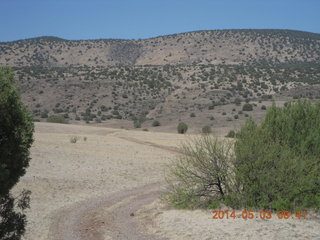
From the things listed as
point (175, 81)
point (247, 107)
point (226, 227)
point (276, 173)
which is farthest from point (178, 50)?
point (226, 227)

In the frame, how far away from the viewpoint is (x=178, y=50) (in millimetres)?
118625

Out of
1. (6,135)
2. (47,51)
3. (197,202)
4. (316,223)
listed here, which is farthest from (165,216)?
(47,51)

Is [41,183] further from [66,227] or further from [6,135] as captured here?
[6,135]

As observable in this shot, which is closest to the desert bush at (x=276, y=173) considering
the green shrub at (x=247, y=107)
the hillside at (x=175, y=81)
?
the hillside at (x=175, y=81)

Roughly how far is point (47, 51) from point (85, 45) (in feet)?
41.5

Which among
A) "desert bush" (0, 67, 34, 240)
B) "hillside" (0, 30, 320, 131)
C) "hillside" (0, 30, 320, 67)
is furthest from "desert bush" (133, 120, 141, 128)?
"desert bush" (0, 67, 34, 240)

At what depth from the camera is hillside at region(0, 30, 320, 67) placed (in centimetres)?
10894

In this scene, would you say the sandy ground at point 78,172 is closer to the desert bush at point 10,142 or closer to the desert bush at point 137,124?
the desert bush at point 10,142

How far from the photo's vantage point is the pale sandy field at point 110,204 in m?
11.3

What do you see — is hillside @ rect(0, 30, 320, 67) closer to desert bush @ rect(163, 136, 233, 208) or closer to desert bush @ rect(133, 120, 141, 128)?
desert bush @ rect(133, 120, 141, 128)

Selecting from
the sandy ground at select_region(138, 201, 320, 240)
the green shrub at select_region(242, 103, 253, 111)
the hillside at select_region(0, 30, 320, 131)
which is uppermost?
the hillside at select_region(0, 30, 320, 131)

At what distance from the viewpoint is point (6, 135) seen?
8.26m

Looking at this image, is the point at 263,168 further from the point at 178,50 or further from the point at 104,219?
the point at 178,50

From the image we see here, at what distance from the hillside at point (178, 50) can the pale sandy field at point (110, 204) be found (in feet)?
278
